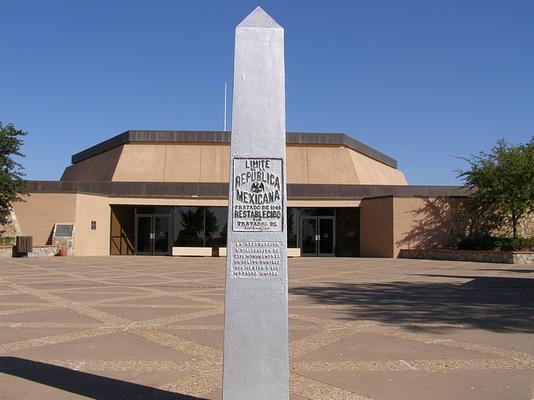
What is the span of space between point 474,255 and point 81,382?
75.8 ft

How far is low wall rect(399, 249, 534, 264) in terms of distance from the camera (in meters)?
23.8

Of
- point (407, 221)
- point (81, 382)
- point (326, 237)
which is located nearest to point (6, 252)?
point (326, 237)

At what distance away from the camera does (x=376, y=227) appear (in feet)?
94.4

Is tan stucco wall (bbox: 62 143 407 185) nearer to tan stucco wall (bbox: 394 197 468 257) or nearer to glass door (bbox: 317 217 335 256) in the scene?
glass door (bbox: 317 217 335 256)

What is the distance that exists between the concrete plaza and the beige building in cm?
1425

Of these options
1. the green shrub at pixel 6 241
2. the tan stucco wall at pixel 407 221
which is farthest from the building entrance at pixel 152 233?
the tan stucco wall at pixel 407 221

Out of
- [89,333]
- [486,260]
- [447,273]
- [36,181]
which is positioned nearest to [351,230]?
[486,260]

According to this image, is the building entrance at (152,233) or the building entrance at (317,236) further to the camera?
the building entrance at (317,236)

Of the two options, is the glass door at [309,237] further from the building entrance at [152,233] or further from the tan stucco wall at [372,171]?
the building entrance at [152,233]

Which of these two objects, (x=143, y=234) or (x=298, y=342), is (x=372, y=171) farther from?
(x=298, y=342)

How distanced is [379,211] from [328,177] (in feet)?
21.9

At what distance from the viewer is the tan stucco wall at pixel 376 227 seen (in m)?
27.8

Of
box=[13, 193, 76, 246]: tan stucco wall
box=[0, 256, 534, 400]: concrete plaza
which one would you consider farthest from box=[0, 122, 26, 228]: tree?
box=[0, 256, 534, 400]: concrete plaza

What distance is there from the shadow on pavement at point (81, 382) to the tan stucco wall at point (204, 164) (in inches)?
1107
